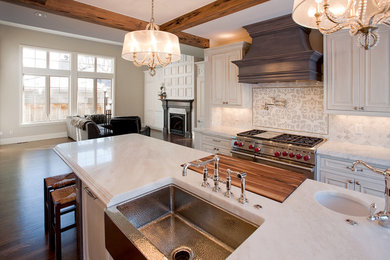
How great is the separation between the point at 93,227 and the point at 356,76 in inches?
116

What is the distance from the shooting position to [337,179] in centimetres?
241

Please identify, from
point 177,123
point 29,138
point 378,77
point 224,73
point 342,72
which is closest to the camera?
point 378,77

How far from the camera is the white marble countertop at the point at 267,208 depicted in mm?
817

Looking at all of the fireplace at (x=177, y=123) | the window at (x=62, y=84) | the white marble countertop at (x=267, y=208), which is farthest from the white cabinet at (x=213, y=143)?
the window at (x=62, y=84)

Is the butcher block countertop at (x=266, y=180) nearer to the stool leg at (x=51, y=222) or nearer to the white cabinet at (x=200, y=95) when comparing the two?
the stool leg at (x=51, y=222)

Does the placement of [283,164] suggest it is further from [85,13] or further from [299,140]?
[85,13]

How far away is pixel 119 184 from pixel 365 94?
2626mm

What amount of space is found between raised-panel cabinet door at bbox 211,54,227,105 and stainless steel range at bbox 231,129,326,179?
3.15ft

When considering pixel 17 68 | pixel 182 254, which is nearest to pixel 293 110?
pixel 182 254

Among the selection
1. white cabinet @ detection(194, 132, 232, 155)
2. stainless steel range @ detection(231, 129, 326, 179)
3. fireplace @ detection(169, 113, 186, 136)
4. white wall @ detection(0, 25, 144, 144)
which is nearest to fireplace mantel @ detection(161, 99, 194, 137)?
fireplace @ detection(169, 113, 186, 136)

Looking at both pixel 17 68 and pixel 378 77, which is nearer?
pixel 378 77

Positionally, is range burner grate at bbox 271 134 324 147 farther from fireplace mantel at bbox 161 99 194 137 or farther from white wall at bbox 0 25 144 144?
white wall at bbox 0 25 144 144

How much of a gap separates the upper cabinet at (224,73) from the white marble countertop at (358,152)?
1538mm

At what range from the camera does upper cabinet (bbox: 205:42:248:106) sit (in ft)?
12.0
